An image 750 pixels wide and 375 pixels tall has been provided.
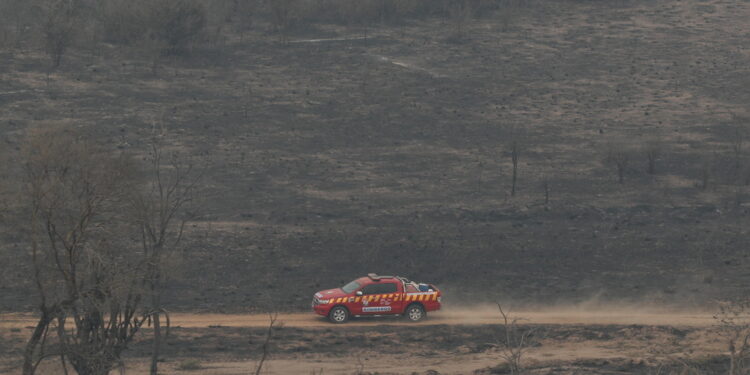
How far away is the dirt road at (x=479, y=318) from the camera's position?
2724 cm

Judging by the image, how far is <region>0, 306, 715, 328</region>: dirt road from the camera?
27.2m

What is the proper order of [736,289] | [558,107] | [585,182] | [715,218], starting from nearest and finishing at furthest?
[736,289] → [715,218] → [585,182] → [558,107]

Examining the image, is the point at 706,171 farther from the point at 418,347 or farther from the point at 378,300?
the point at 418,347

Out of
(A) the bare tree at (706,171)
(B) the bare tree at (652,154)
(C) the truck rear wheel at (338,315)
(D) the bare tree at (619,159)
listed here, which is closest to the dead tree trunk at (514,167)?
(D) the bare tree at (619,159)

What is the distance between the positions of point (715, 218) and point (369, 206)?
13.3m

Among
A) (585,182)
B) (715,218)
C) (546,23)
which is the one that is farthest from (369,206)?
(546,23)

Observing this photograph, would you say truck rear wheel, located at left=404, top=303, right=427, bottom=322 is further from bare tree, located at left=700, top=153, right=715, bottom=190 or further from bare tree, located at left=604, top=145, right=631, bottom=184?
bare tree, located at left=700, top=153, right=715, bottom=190

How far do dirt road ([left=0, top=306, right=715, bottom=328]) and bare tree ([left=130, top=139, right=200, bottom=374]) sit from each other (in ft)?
6.70

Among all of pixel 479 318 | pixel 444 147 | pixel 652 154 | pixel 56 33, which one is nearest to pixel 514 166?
pixel 444 147

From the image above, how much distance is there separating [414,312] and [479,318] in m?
2.20

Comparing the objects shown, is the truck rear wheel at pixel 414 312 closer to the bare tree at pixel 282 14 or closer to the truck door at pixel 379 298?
the truck door at pixel 379 298

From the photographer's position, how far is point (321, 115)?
1788 inches

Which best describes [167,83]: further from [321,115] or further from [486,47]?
[486,47]

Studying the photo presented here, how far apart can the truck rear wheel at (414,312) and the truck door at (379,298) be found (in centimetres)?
44
